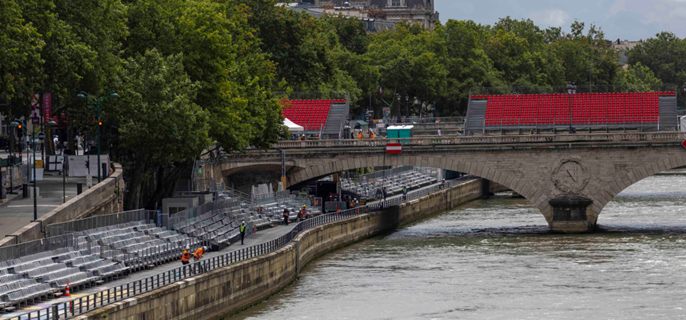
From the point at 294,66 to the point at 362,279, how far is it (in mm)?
57136

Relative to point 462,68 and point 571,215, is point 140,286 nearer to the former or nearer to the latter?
point 571,215

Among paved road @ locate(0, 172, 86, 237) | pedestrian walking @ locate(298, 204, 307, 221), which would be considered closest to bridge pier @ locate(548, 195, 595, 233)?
pedestrian walking @ locate(298, 204, 307, 221)

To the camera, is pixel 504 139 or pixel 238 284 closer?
pixel 238 284

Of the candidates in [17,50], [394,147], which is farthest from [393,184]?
[17,50]

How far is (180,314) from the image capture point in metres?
40.0

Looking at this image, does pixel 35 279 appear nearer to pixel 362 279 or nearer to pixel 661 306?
pixel 362 279

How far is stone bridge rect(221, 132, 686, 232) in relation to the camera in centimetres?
7538

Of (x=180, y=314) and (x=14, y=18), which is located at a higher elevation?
(x=14, y=18)

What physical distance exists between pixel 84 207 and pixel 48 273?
11429 millimetres

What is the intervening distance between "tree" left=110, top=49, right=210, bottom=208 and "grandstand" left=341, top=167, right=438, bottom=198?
34.4 meters

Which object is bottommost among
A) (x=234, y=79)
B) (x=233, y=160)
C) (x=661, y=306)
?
(x=661, y=306)

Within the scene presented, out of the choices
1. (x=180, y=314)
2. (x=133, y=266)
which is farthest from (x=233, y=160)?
(x=180, y=314)

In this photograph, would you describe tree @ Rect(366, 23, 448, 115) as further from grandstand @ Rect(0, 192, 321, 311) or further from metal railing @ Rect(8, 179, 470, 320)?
grandstand @ Rect(0, 192, 321, 311)

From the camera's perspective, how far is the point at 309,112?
327ft
